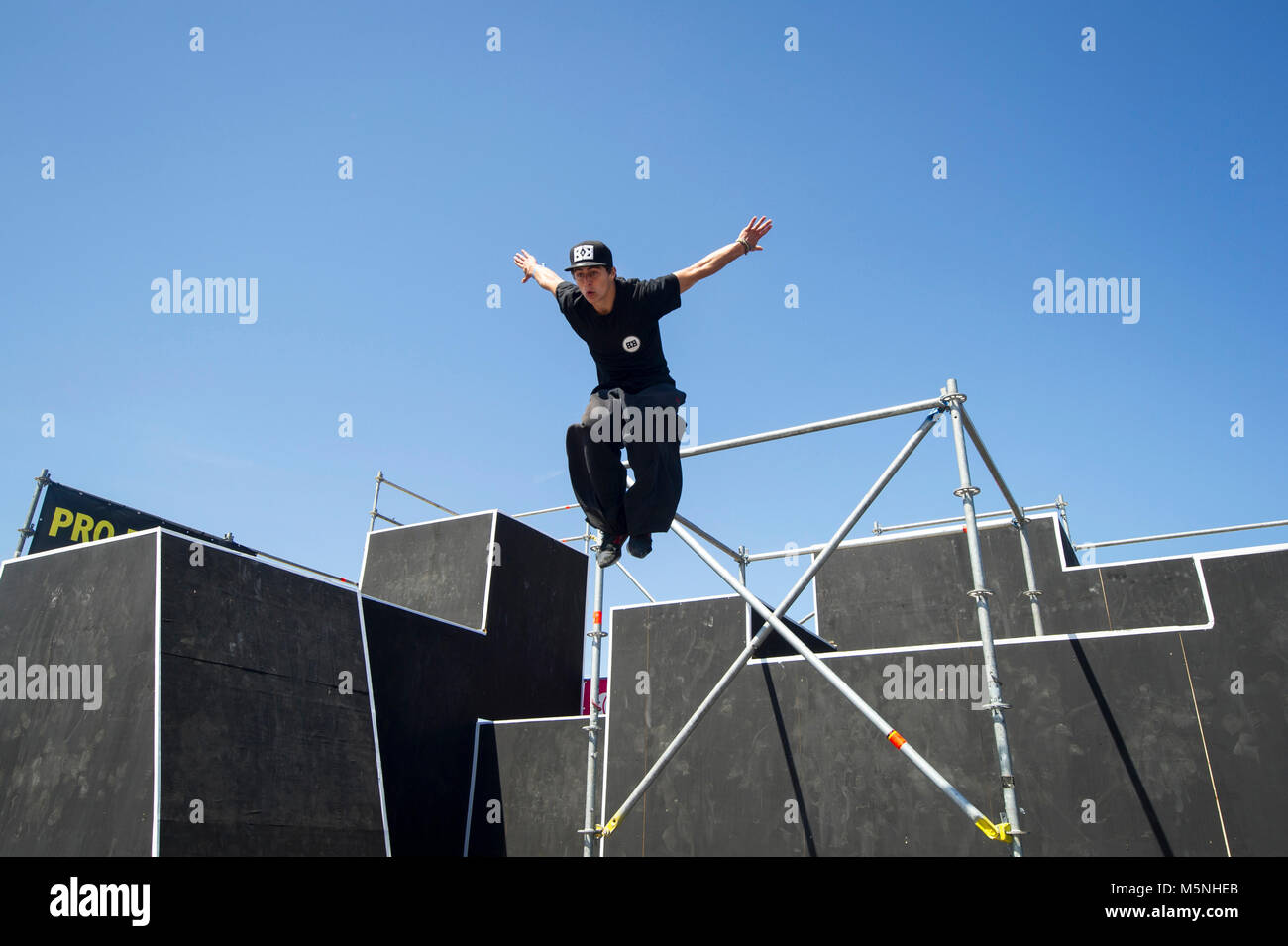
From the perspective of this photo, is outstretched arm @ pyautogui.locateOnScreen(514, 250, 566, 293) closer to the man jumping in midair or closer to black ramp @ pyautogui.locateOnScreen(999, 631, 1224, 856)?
the man jumping in midair

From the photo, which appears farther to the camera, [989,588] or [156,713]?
[989,588]

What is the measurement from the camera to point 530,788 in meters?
11.1

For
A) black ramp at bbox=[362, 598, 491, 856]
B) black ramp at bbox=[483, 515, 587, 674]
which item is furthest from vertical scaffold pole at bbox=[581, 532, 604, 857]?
black ramp at bbox=[483, 515, 587, 674]

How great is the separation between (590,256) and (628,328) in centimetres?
53

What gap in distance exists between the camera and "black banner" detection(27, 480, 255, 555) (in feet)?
36.5

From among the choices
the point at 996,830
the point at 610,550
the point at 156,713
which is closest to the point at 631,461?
the point at 610,550

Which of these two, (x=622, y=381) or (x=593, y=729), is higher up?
(x=622, y=381)

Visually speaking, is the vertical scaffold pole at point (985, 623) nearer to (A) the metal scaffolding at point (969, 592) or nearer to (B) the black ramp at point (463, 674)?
(A) the metal scaffolding at point (969, 592)

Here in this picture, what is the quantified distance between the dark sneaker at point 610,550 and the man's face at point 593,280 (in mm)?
1852

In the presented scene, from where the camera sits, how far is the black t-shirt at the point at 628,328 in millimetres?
5406

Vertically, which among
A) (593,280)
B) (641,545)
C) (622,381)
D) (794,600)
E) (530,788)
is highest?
(593,280)

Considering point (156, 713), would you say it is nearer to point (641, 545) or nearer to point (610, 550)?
point (610, 550)

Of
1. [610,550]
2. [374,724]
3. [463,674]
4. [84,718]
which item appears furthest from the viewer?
[463,674]

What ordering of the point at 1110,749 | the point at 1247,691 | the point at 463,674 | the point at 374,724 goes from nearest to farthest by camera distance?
the point at 1247,691, the point at 1110,749, the point at 374,724, the point at 463,674
